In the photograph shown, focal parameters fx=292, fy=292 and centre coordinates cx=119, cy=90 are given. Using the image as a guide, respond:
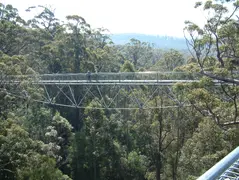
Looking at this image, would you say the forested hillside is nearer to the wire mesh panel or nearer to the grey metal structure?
the grey metal structure

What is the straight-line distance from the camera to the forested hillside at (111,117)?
1082 centimetres

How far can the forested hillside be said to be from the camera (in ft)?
35.5

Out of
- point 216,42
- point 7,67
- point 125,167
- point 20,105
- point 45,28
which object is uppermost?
point 45,28

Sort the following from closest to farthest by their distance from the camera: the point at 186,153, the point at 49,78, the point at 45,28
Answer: the point at 186,153 → the point at 49,78 → the point at 45,28

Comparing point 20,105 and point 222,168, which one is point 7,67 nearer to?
point 20,105

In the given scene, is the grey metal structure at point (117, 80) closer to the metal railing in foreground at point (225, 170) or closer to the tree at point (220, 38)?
the tree at point (220, 38)

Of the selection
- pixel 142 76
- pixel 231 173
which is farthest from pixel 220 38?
pixel 231 173

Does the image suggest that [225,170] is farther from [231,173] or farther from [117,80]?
[117,80]

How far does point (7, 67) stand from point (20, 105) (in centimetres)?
412

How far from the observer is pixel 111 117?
21.7 meters

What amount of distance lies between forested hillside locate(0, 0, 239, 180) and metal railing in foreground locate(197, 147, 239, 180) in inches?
294

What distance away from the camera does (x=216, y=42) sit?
420 inches

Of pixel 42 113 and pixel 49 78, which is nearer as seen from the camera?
pixel 49 78

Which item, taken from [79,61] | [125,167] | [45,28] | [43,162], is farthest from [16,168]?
[45,28]
